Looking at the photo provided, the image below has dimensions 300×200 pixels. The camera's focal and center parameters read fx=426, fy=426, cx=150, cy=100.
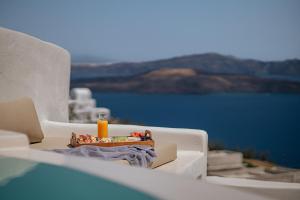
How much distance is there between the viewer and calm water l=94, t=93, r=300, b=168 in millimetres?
8773

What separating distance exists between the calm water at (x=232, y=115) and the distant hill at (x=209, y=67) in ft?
1.84

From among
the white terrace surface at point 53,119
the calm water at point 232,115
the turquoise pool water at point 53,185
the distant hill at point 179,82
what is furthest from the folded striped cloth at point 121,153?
the distant hill at point 179,82

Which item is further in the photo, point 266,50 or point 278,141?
point 266,50

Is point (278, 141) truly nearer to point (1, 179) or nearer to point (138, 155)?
point (138, 155)

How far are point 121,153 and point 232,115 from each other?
7.54 m

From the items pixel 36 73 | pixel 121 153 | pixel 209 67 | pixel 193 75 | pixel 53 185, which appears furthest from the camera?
pixel 193 75

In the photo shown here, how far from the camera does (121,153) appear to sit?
2363mm

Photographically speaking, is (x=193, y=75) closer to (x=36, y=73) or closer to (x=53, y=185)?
(x=36, y=73)

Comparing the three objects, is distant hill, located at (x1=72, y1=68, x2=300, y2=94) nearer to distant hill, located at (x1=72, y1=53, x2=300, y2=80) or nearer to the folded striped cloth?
distant hill, located at (x1=72, y1=53, x2=300, y2=80)

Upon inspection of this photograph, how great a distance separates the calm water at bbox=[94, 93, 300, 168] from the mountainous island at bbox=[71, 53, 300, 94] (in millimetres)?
216

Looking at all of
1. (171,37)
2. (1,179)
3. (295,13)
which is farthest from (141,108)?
(1,179)

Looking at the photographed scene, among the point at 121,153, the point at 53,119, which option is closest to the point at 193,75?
the point at 53,119

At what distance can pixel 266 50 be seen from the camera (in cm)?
979

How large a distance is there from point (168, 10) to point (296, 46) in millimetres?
3351
